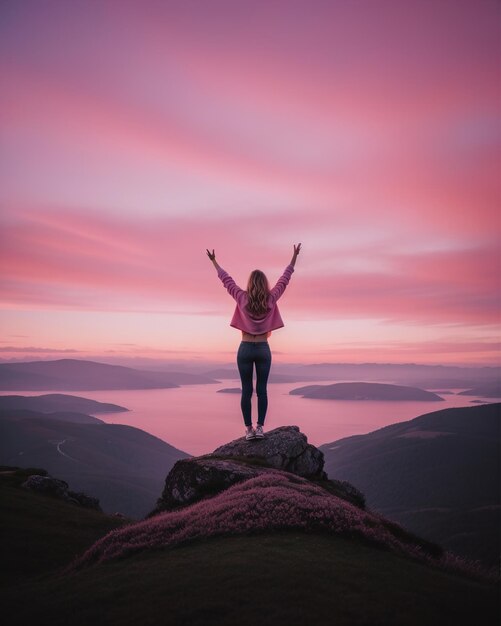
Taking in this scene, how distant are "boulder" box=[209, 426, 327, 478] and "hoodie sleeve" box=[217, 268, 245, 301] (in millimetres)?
8325

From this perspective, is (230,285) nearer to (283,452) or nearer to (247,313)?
(247,313)

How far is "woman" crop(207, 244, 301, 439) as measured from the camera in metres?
15.6

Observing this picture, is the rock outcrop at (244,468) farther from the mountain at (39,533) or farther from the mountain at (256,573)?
the mountain at (39,533)

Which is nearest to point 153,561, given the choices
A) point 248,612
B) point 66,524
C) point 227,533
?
point 227,533

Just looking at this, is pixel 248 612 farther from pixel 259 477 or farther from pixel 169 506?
pixel 169 506

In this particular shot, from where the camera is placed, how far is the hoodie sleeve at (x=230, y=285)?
15.9m

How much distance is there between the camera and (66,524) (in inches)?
1171

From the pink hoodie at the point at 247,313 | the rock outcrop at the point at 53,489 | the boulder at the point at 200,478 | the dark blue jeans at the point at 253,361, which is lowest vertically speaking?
the rock outcrop at the point at 53,489

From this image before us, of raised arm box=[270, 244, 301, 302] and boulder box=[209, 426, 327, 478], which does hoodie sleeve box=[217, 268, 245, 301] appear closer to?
raised arm box=[270, 244, 301, 302]

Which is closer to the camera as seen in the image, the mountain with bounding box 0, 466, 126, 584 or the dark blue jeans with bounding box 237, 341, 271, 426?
the dark blue jeans with bounding box 237, 341, 271, 426

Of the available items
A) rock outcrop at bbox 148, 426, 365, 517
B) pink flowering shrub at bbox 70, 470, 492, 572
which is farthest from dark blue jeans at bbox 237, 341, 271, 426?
rock outcrop at bbox 148, 426, 365, 517

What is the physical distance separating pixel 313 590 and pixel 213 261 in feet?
34.7

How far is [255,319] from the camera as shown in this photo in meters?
16.0

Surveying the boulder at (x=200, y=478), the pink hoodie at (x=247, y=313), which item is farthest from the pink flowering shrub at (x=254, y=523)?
the pink hoodie at (x=247, y=313)
